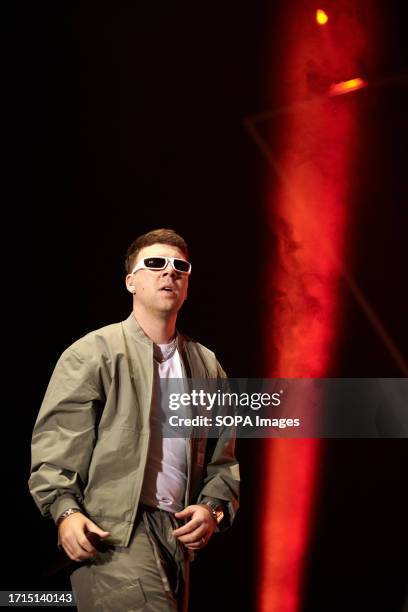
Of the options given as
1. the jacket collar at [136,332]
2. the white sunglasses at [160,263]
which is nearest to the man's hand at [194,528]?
the jacket collar at [136,332]

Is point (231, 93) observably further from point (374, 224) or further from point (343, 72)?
point (374, 224)

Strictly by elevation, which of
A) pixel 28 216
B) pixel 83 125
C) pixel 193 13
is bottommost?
pixel 28 216

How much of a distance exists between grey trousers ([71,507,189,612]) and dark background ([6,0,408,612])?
90 cm

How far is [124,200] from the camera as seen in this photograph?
10.9 feet

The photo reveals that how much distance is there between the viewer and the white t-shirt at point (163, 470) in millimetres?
2434

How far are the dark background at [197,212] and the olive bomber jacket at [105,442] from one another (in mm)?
714

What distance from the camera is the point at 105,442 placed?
8.01ft

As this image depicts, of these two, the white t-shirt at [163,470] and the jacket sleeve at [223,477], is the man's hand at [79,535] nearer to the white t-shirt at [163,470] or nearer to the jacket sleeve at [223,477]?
the white t-shirt at [163,470]

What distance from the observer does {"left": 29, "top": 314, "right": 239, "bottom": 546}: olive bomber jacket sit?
233 cm

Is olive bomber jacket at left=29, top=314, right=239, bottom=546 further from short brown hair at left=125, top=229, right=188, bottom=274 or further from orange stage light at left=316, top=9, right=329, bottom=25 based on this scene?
orange stage light at left=316, top=9, right=329, bottom=25

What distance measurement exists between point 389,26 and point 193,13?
101cm

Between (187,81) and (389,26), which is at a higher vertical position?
(389,26)

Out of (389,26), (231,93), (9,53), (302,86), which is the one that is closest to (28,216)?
(9,53)

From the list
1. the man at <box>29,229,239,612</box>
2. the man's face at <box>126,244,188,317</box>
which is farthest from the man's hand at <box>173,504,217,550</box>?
the man's face at <box>126,244,188,317</box>
